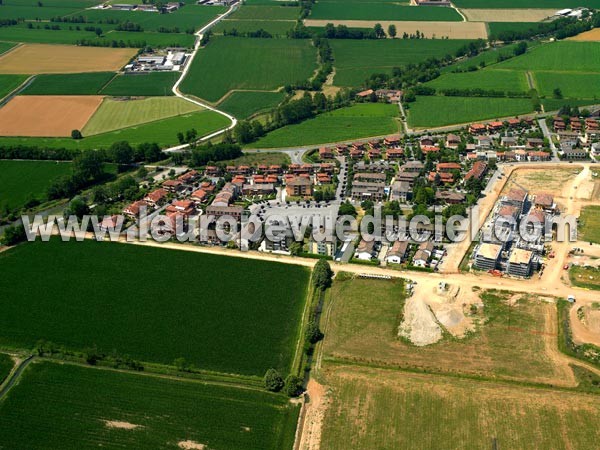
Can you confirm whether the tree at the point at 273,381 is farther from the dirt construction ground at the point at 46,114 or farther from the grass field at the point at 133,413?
the dirt construction ground at the point at 46,114

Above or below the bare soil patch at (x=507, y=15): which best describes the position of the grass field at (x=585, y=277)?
below

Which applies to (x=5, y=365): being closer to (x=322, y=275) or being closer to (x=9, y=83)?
(x=322, y=275)

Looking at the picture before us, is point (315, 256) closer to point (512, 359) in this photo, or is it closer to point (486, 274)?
point (486, 274)

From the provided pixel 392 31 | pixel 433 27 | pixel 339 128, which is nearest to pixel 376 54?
pixel 392 31

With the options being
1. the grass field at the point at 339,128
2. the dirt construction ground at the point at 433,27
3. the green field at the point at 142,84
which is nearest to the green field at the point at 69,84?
the green field at the point at 142,84

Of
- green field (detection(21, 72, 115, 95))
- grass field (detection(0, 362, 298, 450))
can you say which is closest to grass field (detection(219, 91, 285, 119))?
green field (detection(21, 72, 115, 95))

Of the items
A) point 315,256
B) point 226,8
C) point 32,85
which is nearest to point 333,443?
point 315,256
